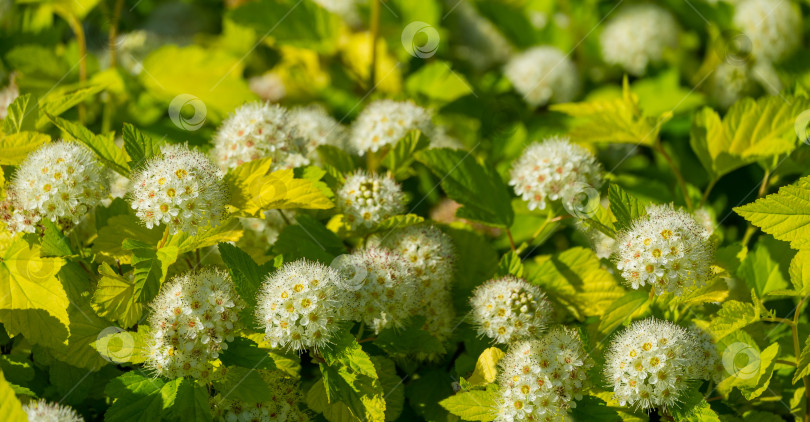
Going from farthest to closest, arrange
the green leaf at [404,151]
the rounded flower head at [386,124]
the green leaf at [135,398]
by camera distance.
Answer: the rounded flower head at [386,124], the green leaf at [404,151], the green leaf at [135,398]

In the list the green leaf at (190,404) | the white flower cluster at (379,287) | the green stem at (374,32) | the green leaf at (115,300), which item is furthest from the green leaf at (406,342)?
the green stem at (374,32)

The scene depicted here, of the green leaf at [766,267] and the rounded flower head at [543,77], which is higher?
the rounded flower head at [543,77]

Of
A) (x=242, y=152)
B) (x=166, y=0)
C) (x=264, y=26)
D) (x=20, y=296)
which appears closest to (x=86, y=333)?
(x=20, y=296)

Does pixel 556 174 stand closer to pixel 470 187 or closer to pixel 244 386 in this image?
pixel 470 187

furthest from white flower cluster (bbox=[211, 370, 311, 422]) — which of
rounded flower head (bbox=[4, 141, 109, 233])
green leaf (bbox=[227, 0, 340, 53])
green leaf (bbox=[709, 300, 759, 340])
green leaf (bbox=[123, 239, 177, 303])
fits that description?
green leaf (bbox=[227, 0, 340, 53])

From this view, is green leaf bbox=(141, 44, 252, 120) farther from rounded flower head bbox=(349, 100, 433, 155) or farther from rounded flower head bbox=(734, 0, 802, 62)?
rounded flower head bbox=(734, 0, 802, 62)

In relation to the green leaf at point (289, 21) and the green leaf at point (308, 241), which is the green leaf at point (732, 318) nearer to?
the green leaf at point (308, 241)

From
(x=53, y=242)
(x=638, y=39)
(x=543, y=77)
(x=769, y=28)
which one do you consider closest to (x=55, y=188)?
(x=53, y=242)
